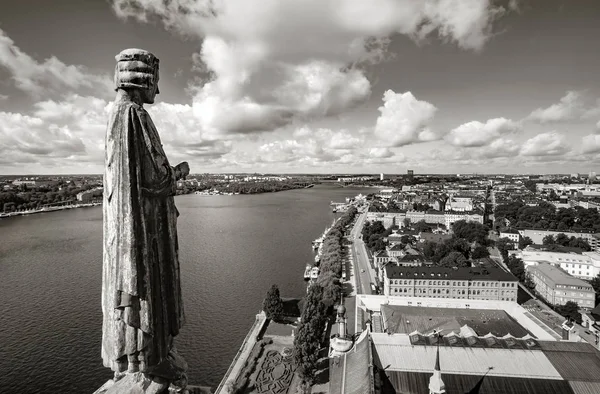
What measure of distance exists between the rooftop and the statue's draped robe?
96.3ft

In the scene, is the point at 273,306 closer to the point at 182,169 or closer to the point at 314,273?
the point at 314,273

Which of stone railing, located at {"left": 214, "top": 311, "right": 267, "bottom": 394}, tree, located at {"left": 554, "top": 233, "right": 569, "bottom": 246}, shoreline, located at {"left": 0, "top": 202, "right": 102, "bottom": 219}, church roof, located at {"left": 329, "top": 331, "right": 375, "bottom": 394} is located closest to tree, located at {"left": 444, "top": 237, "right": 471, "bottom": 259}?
tree, located at {"left": 554, "top": 233, "right": 569, "bottom": 246}

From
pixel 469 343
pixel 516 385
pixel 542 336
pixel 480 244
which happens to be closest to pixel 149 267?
pixel 516 385

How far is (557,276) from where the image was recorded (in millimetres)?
25797

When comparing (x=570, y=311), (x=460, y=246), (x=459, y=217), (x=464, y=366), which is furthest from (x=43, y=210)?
(x=570, y=311)

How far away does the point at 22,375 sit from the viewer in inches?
561

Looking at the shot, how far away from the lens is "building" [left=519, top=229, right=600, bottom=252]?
3950 cm

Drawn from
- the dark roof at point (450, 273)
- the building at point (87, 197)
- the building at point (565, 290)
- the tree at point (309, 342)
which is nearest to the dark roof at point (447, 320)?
the dark roof at point (450, 273)

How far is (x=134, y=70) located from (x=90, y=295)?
2347 centimetres

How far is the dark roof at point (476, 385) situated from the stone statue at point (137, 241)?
33.8 feet

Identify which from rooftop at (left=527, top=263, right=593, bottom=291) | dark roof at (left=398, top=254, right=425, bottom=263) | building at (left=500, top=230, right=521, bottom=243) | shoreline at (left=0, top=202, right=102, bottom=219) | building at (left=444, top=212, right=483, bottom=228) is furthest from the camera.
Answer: shoreline at (left=0, top=202, right=102, bottom=219)

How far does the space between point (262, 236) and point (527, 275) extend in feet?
83.7

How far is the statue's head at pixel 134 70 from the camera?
2285 millimetres

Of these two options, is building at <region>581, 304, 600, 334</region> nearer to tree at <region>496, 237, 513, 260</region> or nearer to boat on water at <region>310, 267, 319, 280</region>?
tree at <region>496, 237, 513, 260</region>
